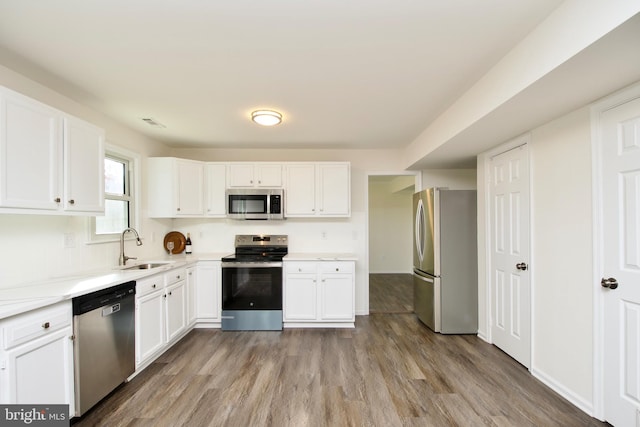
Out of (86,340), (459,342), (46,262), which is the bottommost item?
(459,342)

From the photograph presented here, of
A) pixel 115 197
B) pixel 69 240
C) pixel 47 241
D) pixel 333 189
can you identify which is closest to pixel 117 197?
pixel 115 197

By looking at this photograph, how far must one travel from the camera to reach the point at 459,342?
117 inches

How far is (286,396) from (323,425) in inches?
16.5

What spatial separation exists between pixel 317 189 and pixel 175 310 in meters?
2.28

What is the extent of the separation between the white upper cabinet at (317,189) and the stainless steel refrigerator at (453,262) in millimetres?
1187

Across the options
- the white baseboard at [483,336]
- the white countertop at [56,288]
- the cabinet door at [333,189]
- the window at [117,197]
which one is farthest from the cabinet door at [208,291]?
the white baseboard at [483,336]

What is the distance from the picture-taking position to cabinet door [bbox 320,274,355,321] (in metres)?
3.35

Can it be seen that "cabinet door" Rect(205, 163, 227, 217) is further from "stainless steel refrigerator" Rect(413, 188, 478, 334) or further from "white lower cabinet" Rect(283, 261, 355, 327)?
"stainless steel refrigerator" Rect(413, 188, 478, 334)

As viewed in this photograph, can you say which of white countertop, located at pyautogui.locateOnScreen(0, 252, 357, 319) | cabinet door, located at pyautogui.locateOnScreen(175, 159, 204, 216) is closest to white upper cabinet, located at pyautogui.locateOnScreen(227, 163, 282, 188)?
cabinet door, located at pyautogui.locateOnScreen(175, 159, 204, 216)

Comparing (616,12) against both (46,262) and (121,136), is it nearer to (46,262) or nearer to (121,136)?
(46,262)

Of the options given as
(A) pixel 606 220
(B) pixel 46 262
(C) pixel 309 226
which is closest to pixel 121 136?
(B) pixel 46 262

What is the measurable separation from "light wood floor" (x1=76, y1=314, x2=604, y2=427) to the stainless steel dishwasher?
0.16m

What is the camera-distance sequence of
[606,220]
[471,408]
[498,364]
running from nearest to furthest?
1. [606,220]
2. [471,408]
3. [498,364]

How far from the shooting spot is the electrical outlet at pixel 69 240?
7.31 feet
